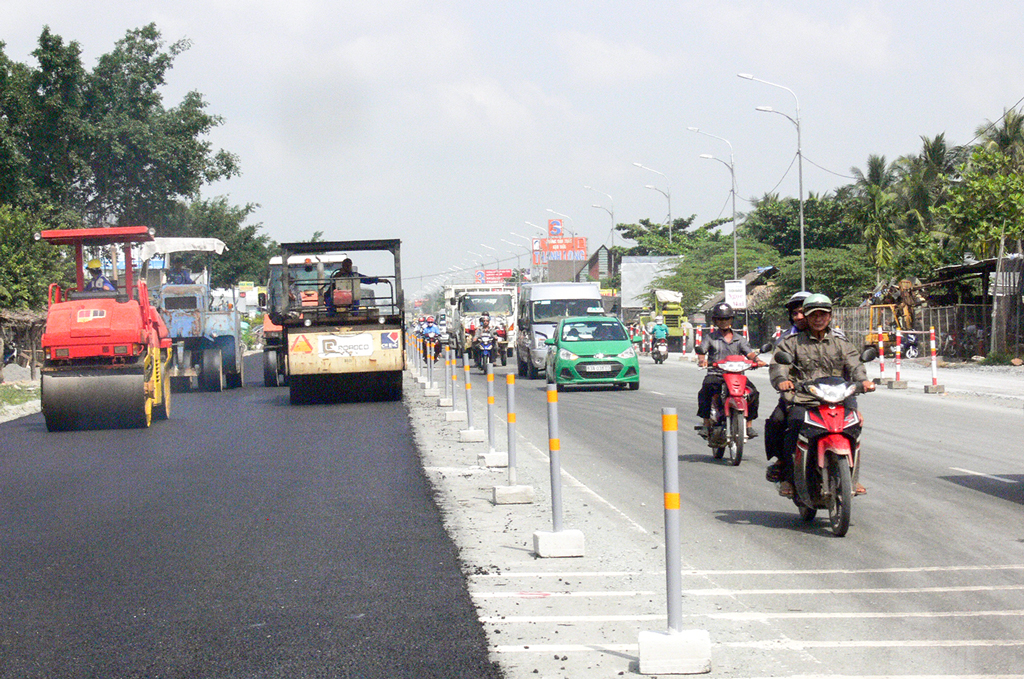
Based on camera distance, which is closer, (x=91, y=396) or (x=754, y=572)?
(x=754, y=572)

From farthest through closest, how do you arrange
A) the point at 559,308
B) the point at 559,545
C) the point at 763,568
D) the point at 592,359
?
the point at 559,308
the point at 592,359
the point at 559,545
the point at 763,568

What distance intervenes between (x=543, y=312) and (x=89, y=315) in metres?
15.9

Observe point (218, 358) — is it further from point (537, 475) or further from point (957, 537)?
point (957, 537)

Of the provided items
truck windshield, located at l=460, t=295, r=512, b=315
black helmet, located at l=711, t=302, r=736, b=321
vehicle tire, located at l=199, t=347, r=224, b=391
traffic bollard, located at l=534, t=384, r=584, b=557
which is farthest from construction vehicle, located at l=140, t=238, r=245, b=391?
traffic bollard, located at l=534, t=384, r=584, b=557

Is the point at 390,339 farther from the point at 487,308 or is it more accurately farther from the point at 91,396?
the point at 487,308

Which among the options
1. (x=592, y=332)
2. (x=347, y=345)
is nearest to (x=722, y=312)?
(x=347, y=345)

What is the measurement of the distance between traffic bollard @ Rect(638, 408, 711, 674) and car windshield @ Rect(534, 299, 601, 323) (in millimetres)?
26591

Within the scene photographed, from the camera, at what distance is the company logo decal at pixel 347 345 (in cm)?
2250

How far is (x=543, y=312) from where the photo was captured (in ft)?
106

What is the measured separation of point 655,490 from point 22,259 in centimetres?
2853

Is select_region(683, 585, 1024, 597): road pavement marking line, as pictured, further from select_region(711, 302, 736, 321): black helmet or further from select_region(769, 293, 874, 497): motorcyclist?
select_region(711, 302, 736, 321): black helmet

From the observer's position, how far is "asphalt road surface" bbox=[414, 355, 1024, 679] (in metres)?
5.57

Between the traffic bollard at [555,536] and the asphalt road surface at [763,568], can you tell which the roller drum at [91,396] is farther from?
the traffic bollard at [555,536]

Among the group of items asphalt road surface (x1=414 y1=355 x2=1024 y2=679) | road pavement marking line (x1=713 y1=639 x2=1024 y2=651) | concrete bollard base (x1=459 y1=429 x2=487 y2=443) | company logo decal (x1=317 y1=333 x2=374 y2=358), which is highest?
company logo decal (x1=317 y1=333 x2=374 y2=358)
